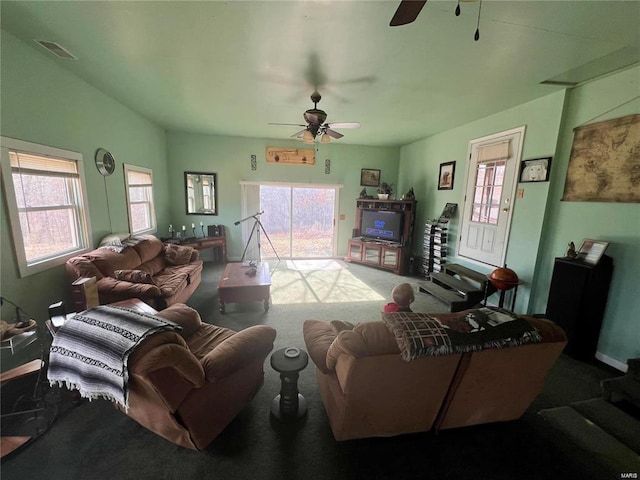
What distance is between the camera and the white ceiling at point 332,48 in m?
1.68

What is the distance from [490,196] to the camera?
3750 mm

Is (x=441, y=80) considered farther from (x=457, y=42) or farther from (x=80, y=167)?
(x=80, y=167)

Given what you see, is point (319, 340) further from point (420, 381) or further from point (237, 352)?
point (420, 381)

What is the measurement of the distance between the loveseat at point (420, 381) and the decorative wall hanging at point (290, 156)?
487 centimetres

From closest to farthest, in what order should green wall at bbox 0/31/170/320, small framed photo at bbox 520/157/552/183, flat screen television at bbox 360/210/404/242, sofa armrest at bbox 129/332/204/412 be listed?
1. sofa armrest at bbox 129/332/204/412
2. green wall at bbox 0/31/170/320
3. small framed photo at bbox 520/157/552/183
4. flat screen television at bbox 360/210/404/242

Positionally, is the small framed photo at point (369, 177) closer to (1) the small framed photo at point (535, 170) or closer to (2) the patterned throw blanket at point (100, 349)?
(1) the small framed photo at point (535, 170)

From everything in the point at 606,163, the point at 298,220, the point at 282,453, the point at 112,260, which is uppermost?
the point at 606,163

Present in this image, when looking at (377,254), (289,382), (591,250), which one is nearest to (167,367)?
(289,382)

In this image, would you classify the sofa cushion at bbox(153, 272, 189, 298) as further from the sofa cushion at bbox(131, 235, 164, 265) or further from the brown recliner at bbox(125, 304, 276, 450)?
the brown recliner at bbox(125, 304, 276, 450)

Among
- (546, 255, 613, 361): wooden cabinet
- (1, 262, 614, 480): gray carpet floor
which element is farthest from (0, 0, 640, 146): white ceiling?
(1, 262, 614, 480): gray carpet floor

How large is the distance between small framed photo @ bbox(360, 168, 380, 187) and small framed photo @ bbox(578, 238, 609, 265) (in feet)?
13.8

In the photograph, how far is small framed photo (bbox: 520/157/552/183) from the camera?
2.96 meters

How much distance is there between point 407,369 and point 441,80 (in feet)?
9.26

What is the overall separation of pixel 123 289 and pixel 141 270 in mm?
851
